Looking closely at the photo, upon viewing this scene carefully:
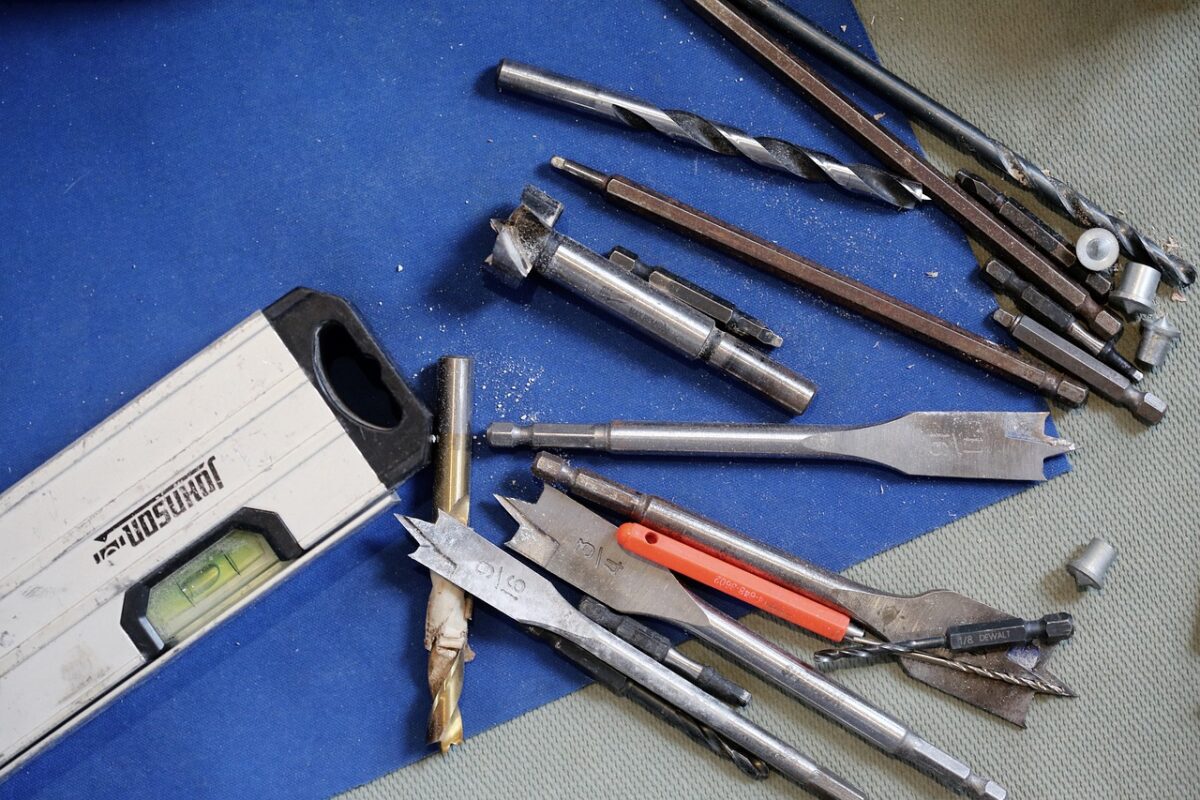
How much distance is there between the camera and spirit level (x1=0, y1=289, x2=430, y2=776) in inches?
43.3

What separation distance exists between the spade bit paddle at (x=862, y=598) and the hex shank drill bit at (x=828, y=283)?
0.26 metres

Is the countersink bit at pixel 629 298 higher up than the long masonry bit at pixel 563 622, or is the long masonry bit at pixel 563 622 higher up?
the countersink bit at pixel 629 298

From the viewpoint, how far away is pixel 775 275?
3.95 feet

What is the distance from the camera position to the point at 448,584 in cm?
115

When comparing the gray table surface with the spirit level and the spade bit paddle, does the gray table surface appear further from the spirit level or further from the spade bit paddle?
the spirit level

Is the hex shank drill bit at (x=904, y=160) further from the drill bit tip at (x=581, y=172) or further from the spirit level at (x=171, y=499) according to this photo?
the spirit level at (x=171, y=499)

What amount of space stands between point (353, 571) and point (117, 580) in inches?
9.4

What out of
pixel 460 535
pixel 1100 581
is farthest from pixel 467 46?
pixel 1100 581

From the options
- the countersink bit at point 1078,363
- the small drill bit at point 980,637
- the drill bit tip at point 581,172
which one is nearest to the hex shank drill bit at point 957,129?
the countersink bit at point 1078,363

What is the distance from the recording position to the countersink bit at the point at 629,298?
44.8 inches

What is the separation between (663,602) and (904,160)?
0.56m

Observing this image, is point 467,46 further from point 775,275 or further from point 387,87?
point 775,275

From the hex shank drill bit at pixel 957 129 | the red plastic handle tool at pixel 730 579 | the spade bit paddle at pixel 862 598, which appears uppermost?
the hex shank drill bit at pixel 957 129

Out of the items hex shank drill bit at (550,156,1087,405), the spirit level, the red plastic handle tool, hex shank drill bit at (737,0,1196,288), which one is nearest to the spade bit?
the red plastic handle tool
